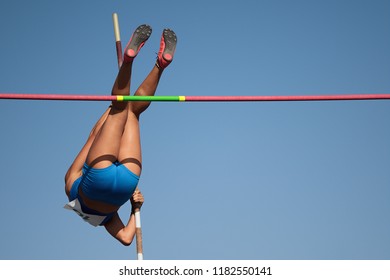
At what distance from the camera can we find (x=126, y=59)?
21.2ft

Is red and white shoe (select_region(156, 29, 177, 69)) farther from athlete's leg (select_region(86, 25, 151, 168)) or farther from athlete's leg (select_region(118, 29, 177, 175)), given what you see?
athlete's leg (select_region(86, 25, 151, 168))

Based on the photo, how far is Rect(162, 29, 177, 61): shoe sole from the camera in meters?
6.87

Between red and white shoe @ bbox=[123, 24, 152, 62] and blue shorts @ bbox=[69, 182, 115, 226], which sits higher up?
red and white shoe @ bbox=[123, 24, 152, 62]

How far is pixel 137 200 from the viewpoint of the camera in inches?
315

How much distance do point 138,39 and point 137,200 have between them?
2315 mm

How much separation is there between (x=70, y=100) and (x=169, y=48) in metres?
1.21

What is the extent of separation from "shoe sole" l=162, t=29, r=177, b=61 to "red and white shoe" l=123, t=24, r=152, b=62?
26 centimetres

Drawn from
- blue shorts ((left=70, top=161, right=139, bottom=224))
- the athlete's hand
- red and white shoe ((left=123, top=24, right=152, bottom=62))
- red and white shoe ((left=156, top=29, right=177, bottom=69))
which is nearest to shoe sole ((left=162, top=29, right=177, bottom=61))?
red and white shoe ((left=156, top=29, right=177, bottom=69))

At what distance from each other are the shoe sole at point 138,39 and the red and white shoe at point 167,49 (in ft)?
0.86

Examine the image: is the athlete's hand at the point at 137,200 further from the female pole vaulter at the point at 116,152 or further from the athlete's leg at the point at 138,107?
the athlete's leg at the point at 138,107
